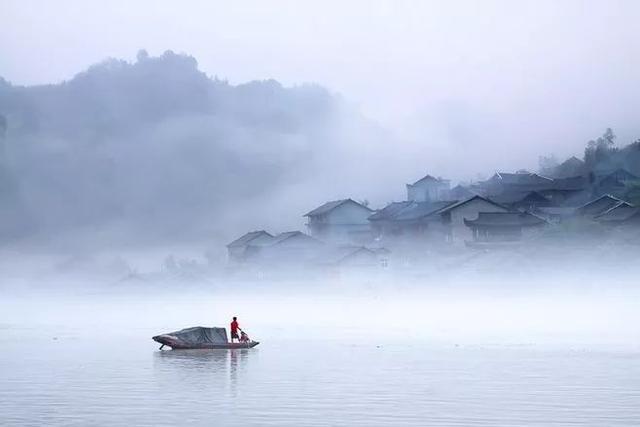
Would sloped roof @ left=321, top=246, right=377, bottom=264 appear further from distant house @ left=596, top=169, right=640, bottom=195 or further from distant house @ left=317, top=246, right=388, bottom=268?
distant house @ left=596, top=169, right=640, bottom=195

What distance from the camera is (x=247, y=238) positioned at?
12431 centimetres

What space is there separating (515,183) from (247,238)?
91.3ft

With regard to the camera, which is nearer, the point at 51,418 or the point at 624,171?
the point at 51,418

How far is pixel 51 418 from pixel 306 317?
75212 millimetres

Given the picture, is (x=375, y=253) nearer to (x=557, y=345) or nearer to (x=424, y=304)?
(x=424, y=304)

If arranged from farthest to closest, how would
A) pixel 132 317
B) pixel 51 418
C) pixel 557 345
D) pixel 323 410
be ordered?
pixel 132 317 < pixel 557 345 < pixel 323 410 < pixel 51 418

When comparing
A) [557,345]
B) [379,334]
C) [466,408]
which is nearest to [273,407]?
[466,408]

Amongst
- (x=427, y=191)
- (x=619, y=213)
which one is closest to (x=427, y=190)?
(x=427, y=191)

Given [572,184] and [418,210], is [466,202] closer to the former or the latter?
[418,210]

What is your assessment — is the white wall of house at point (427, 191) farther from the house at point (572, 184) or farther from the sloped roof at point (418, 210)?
the house at point (572, 184)

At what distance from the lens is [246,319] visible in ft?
331

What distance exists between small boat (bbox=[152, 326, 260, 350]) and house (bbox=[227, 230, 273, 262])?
6517cm

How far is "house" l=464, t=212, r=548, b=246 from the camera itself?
102 metres

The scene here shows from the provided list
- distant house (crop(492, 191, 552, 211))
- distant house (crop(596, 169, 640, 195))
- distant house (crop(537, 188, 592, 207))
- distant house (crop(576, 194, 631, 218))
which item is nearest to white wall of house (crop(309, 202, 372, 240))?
distant house (crop(492, 191, 552, 211))
